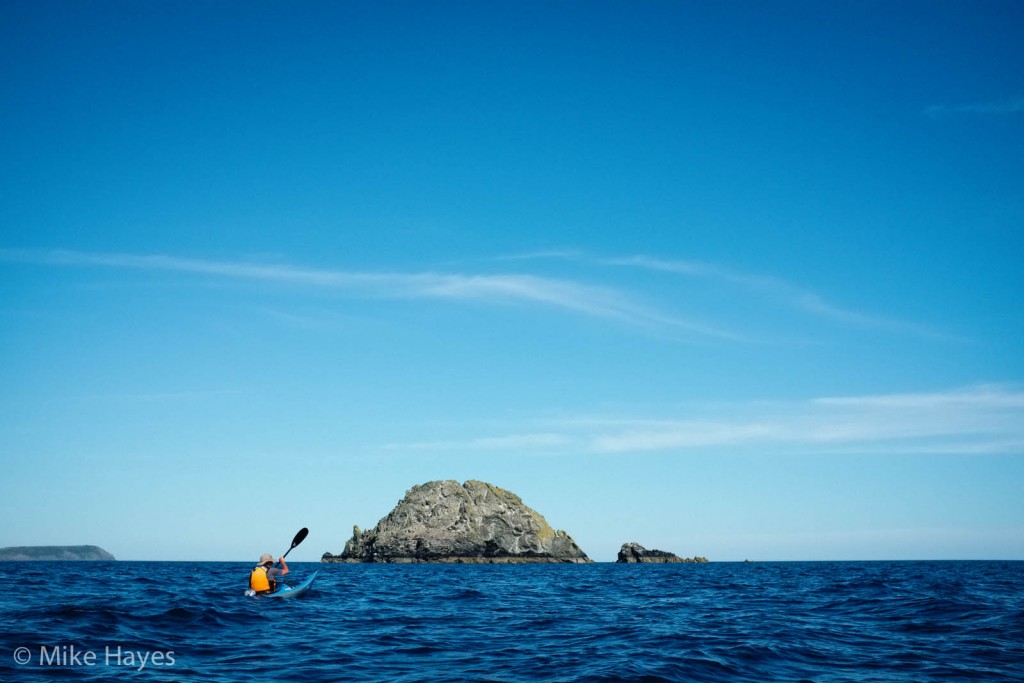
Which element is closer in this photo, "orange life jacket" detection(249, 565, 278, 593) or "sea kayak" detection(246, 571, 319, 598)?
"orange life jacket" detection(249, 565, 278, 593)

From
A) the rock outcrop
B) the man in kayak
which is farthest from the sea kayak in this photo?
the rock outcrop

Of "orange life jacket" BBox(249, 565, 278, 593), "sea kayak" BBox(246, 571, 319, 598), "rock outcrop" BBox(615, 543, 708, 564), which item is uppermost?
"orange life jacket" BBox(249, 565, 278, 593)

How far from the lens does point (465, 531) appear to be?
541ft

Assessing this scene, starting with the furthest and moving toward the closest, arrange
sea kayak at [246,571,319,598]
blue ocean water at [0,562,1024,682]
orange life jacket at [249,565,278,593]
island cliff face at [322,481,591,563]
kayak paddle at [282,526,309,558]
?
island cliff face at [322,481,591,563] < kayak paddle at [282,526,309,558] < sea kayak at [246,571,319,598] < orange life jacket at [249,565,278,593] < blue ocean water at [0,562,1024,682]

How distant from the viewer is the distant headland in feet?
534

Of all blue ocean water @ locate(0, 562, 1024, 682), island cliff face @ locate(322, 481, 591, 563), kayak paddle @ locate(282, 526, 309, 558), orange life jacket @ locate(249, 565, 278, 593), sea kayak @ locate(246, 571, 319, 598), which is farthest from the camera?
island cliff face @ locate(322, 481, 591, 563)

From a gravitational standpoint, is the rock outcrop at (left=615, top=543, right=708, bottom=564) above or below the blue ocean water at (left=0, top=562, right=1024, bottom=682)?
below

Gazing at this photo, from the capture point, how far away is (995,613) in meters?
25.7

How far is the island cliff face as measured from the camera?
163 meters

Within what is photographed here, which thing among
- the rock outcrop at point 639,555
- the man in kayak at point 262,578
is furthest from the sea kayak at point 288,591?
the rock outcrop at point 639,555

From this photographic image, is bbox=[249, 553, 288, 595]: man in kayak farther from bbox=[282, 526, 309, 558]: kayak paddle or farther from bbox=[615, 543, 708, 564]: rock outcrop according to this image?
bbox=[615, 543, 708, 564]: rock outcrop

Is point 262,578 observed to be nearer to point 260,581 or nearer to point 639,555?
point 260,581

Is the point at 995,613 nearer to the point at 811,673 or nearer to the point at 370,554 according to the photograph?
the point at 811,673

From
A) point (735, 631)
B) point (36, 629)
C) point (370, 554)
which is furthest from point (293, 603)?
point (370, 554)
